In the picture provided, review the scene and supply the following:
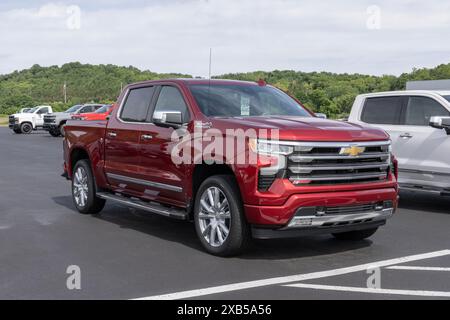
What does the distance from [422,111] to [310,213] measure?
481 cm

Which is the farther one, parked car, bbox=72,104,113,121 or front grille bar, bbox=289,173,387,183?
parked car, bbox=72,104,113,121

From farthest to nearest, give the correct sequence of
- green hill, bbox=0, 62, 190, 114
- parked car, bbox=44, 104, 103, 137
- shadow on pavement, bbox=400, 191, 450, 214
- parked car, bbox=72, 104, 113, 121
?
1. green hill, bbox=0, 62, 190, 114
2. parked car, bbox=44, 104, 103, 137
3. parked car, bbox=72, 104, 113, 121
4. shadow on pavement, bbox=400, 191, 450, 214

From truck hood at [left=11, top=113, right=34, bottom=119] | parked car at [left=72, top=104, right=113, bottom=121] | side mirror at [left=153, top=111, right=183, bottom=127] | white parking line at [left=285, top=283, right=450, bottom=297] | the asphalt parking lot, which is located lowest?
truck hood at [left=11, top=113, right=34, bottom=119]

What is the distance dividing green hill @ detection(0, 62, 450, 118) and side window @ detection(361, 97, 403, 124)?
32.9 metres

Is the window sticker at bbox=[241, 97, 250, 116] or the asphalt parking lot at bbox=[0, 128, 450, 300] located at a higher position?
the window sticker at bbox=[241, 97, 250, 116]

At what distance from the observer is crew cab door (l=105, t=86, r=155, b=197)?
7.85 meters

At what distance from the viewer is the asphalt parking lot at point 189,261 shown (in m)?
5.30

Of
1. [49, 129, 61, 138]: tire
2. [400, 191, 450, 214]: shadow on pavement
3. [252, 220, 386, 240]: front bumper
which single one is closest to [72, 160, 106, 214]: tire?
[252, 220, 386, 240]: front bumper

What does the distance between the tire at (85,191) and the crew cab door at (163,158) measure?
1.68m

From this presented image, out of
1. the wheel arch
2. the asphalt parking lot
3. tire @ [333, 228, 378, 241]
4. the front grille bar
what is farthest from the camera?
tire @ [333, 228, 378, 241]

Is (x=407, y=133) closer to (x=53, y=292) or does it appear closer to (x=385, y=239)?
(x=385, y=239)

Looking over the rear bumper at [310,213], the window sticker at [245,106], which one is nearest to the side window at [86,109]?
the window sticker at [245,106]

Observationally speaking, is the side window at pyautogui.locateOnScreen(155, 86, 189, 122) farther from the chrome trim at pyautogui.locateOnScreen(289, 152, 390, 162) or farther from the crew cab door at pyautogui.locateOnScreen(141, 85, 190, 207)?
the chrome trim at pyautogui.locateOnScreen(289, 152, 390, 162)

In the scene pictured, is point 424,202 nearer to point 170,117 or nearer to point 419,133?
point 419,133
